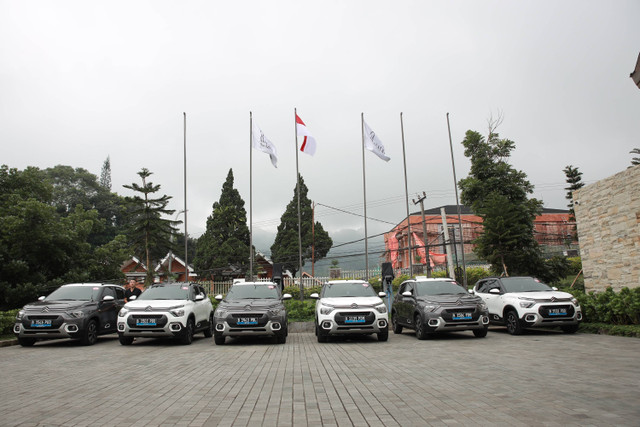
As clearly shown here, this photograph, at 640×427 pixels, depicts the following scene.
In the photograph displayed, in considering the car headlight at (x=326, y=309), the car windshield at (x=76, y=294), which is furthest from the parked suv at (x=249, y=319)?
the car windshield at (x=76, y=294)

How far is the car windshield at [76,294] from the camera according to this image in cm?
1285

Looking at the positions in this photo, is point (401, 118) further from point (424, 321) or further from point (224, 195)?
point (224, 195)

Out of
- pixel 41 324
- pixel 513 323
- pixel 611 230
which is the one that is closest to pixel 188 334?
pixel 41 324

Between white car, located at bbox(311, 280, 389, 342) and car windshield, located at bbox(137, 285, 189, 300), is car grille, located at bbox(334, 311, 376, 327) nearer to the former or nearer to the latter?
white car, located at bbox(311, 280, 389, 342)

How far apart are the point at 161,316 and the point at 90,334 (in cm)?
227

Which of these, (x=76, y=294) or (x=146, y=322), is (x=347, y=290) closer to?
(x=146, y=322)

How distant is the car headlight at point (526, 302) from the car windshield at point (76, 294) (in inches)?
475

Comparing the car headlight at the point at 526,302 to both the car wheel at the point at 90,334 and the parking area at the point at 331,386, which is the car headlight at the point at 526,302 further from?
the car wheel at the point at 90,334

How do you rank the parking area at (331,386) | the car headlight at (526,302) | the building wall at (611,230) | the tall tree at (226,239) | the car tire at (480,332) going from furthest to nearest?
the tall tree at (226,239) < the building wall at (611,230) < the car headlight at (526,302) < the car tire at (480,332) < the parking area at (331,386)

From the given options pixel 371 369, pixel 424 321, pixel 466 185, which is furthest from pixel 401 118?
pixel 371 369

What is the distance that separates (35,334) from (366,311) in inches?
333

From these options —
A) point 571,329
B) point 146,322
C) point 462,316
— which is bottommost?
point 571,329

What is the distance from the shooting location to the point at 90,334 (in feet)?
40.2

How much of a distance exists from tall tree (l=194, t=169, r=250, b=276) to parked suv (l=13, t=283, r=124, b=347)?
27.0 metres
